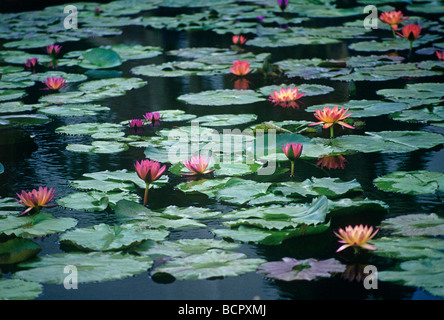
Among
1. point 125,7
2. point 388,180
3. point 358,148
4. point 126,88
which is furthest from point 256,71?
point 125,7

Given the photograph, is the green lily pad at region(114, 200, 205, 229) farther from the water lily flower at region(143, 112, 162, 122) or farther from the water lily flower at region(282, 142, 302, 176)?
the water lily flower at region(143, 112, 162, 122)

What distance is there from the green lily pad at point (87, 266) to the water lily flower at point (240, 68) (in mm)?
2411

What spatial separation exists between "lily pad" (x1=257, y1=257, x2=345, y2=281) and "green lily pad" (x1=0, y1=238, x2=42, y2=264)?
662 millimetres

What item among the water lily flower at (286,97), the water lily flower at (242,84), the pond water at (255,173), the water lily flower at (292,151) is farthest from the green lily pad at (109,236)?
the water lily flower at (242,84)

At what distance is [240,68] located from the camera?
397 cm

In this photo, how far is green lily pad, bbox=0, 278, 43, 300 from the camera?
1.54 meters

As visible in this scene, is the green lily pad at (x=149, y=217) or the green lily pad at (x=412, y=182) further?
the green lily pad at (x=412, y=182)

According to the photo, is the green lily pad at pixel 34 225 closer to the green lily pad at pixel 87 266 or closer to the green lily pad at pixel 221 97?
the green lily pad at pixel 87 266

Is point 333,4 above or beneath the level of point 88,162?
above

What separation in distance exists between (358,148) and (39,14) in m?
6.18

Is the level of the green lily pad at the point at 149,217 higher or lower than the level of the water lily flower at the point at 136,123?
lower

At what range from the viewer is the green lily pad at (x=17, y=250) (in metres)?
1.72
